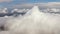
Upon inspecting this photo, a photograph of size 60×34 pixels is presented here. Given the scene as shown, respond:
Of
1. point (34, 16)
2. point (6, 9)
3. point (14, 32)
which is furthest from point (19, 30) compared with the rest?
point (6, 9)

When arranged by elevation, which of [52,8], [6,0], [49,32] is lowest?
[49,32]

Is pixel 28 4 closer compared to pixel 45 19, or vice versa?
pixel 45 19

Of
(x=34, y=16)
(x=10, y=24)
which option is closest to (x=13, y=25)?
(x=10, y=24)

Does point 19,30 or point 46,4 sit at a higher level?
point 46,4

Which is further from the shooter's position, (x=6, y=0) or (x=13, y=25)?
(x=6, y=0)

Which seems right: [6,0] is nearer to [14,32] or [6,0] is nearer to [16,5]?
[16,5]

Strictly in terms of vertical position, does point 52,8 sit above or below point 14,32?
above

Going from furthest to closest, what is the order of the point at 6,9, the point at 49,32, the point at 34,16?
the point at 6,9
the point at 34,16
the point at 49,32

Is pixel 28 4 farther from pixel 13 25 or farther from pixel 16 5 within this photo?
pixel 13 25

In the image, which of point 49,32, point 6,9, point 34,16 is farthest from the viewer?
point 6,9
